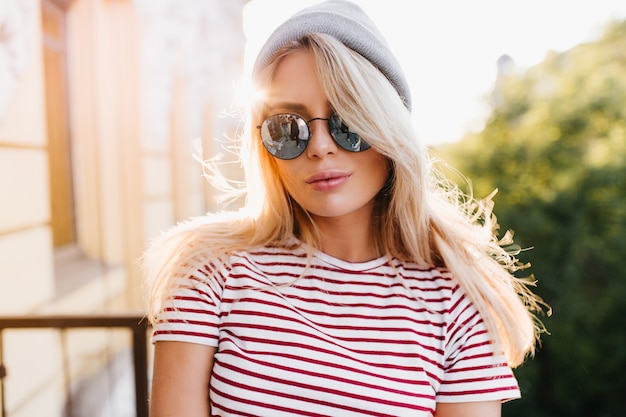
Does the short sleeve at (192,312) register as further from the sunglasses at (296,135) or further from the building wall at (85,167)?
the building wall at (85,167)

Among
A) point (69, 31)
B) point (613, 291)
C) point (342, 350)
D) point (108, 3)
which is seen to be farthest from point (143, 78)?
point (613, 291)

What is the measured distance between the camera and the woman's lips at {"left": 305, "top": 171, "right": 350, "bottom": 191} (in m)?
1.66

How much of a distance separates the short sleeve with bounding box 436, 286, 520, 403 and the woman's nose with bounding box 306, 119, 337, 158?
1.87 feet

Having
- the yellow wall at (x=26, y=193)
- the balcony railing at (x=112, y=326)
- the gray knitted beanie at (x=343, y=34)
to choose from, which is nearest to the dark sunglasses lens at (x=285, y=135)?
the gray knitted beanie at (x=343, y=34)

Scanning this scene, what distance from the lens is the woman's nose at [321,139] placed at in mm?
1632

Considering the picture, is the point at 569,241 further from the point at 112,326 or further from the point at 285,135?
the point at 285,135

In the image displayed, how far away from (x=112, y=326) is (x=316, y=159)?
3.86 ft

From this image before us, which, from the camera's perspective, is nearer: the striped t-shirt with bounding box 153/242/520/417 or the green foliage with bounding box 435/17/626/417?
the striped t-shirt with bounding box 153/242/520/417

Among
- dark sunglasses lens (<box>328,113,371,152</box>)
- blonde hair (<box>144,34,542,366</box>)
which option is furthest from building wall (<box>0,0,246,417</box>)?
dark sunglasses lens (<box>328,113,371,152</box>)

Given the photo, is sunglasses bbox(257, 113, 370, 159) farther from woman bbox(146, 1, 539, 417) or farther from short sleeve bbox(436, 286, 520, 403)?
short sleeve bbox(436, 286, 520, 403)

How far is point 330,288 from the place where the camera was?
1704 mm

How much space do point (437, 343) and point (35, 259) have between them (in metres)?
2.38

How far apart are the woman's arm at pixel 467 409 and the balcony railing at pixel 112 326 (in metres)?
1.16

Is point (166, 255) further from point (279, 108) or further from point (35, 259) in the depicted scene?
point (35, 259)
